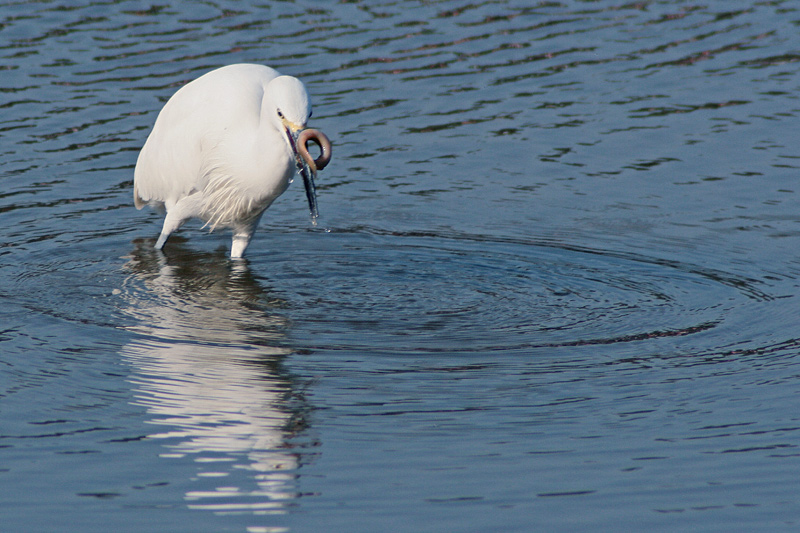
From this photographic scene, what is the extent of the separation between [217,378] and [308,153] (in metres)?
1.57

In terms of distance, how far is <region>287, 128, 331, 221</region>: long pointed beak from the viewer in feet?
22.5

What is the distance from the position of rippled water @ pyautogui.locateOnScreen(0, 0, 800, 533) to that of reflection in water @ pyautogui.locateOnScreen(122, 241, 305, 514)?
0.02m

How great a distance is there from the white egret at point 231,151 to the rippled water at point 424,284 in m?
0.44

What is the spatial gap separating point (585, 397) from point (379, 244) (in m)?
3.17

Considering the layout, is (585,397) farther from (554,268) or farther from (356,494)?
(554,268)

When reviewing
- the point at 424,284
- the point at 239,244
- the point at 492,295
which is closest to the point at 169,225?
the point at 239,244

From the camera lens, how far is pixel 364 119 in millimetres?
11508

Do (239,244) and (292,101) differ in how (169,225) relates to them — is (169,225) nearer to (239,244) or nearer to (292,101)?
(239,244)

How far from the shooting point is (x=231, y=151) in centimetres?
784

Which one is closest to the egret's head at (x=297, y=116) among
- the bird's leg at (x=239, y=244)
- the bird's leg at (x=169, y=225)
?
the bird's leg at (x=239, y=244)

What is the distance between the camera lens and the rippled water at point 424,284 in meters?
5.05

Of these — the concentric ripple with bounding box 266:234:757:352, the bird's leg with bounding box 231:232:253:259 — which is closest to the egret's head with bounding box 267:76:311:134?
the concentric ripple with bounding box 266:234:757:352

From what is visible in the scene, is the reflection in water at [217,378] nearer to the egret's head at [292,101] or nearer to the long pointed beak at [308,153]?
the long pointed beak at [308,153]

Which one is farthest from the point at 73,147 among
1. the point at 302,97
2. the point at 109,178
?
the point at 302,97
